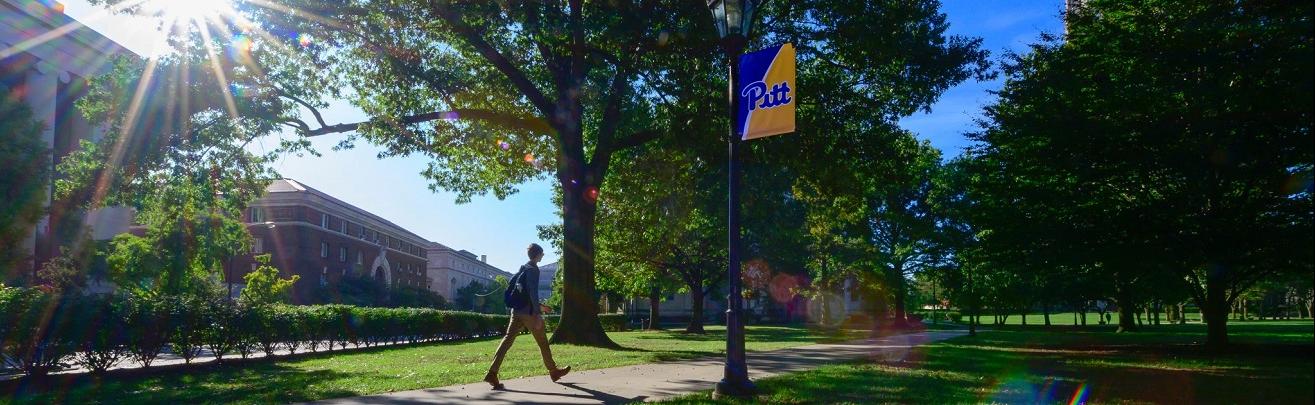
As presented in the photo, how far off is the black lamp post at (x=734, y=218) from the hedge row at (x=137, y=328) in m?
9.88

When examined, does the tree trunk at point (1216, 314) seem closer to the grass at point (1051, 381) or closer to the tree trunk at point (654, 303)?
the grass at point (1051, 381)

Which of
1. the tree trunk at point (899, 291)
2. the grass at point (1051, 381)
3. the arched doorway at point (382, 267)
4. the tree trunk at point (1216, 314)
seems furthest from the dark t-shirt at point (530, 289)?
the arched doorway at point (382, 267)

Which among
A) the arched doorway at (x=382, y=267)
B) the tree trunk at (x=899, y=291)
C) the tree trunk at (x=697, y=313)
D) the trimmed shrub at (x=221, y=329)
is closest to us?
the trimmed shrub at (x=221, y=329)

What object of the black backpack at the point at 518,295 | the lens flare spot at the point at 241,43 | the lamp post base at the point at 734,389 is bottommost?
the lamp post base at the point at 734,389

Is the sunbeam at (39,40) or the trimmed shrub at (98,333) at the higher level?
the sunbeam at (39,40)

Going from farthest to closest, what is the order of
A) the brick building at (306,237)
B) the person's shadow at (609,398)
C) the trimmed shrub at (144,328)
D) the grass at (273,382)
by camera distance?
1. the brick building at (306,237)
2. the trimmed shrub at (144,328)
3. the grass at (273,382)
4. the person's shadow at (609,398)

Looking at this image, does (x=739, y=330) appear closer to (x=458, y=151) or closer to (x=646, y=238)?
(x=458, y=151)

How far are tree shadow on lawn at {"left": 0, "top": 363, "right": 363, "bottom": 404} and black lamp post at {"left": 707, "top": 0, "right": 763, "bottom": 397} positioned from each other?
13.9 feet

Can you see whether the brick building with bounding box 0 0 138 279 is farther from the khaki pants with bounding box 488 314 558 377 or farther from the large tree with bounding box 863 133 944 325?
the large tree with bounding box 863 133 944 325

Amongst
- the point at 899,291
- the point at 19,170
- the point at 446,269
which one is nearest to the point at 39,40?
the point at 19,170

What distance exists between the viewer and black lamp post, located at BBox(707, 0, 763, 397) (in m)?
8.24

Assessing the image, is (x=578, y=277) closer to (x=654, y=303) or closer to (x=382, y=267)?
(x=654, y=303)

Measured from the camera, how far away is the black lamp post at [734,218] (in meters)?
8.24

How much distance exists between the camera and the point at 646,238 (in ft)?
122
